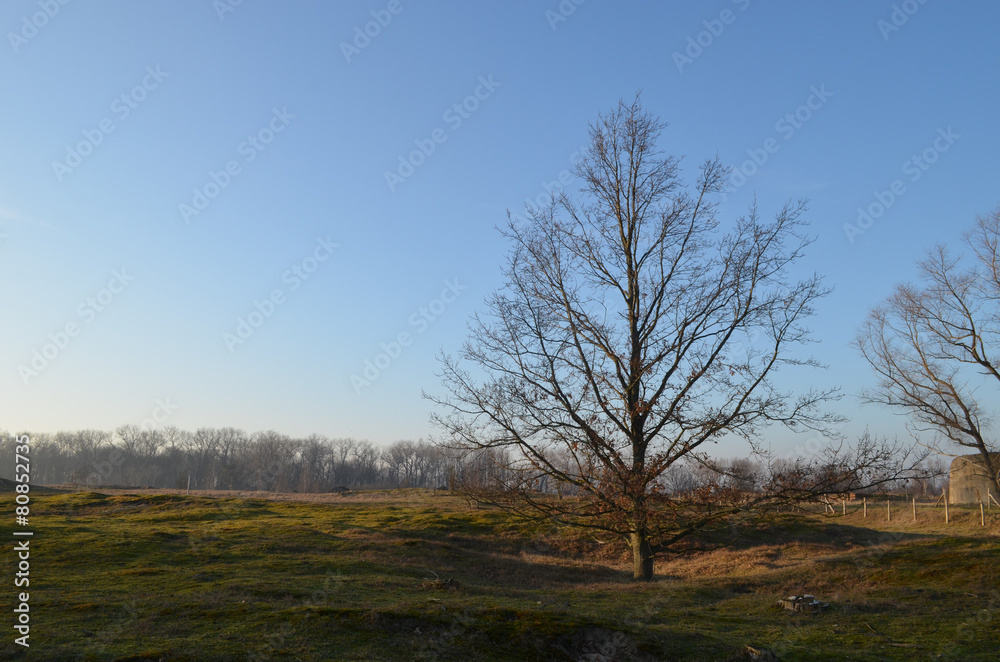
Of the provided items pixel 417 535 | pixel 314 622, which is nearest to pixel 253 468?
pixel 417 535

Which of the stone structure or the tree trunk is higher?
the tree trunk

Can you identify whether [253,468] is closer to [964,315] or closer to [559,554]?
[559,554]

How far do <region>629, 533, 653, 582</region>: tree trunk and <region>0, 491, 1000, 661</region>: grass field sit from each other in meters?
0.69

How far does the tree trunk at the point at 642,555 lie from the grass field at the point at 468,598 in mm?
692

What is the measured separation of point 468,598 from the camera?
13867 mm

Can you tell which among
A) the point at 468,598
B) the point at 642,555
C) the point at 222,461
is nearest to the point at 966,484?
the point at 642,555

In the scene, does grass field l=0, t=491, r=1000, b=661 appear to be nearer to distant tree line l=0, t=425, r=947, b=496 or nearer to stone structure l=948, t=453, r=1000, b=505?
stone structure l=948, t=453, r=1000, b=505

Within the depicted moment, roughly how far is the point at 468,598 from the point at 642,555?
20.3 ft

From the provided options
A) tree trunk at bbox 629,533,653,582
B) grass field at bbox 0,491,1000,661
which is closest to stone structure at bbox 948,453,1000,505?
grass field at bbox 0,491,1000,661

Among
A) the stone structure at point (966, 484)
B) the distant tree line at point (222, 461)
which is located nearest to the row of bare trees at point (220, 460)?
the distant tree line at point (222, 461)

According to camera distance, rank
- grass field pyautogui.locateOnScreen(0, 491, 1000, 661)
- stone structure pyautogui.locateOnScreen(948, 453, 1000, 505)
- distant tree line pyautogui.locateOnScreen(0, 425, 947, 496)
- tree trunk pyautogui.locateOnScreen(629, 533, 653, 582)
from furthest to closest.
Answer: distant tree line pyautogui.locateOnScreen(0, 425, 947, 496) → stone structure pyautogui.locateOnScreen(948, 453, 1000, 505) → tree trunk pyautogui.locateOnScreen(629, 533, 653, 582) → grass field pyautogui.locateOnScreen(0, 491, 1000, 661)

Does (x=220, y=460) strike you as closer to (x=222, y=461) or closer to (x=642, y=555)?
(x=222, y=461)

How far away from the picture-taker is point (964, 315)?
31.8 metres

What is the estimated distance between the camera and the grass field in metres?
9.36
